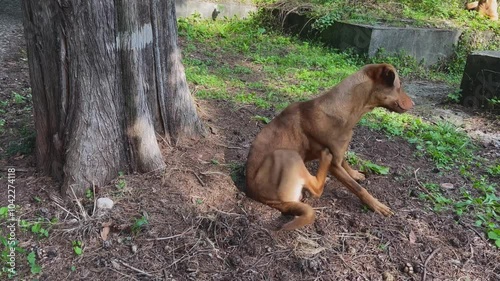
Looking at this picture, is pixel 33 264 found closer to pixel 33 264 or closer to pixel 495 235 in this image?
pixel 33 264

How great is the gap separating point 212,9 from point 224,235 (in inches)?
364

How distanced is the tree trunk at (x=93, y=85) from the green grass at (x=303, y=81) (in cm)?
192

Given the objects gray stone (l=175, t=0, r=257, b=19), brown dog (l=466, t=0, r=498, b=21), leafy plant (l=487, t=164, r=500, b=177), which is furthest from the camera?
brown dog (l=466, t=0, r=498, b=21)

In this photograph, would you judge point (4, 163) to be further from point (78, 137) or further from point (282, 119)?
point (282, 119)

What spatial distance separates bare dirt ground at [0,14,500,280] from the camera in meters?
3.09

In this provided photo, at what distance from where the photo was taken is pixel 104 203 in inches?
134

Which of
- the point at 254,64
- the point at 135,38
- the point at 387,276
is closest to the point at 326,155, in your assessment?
the point at 387,276

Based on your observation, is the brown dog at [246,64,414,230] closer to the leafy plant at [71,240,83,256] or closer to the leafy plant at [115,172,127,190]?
the leafy plant at [115,172,127,190]

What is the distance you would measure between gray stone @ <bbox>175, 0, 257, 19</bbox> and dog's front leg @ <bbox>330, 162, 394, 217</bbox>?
838cm

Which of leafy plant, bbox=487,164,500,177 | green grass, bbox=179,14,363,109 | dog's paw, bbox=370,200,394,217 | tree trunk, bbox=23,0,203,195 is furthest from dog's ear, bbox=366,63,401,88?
green grass, bbox=179,14,363,109

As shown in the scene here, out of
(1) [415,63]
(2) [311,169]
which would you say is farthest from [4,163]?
(1) [415,63]

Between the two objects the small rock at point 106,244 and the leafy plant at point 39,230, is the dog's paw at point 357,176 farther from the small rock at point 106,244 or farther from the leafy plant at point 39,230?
the leafy plant at point 39,230

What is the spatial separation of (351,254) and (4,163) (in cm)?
307

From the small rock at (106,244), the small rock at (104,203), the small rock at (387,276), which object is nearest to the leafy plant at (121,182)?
the small rock at (104,203)
